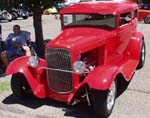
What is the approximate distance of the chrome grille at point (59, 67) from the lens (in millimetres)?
5963

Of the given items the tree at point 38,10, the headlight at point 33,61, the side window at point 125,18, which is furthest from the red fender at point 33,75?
the tree at point 38,10

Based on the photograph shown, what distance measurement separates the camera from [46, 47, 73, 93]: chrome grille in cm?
596

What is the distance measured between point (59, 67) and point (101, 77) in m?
0.79

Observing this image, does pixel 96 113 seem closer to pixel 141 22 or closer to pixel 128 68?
pixel 128 68

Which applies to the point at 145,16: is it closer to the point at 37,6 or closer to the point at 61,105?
the point at 37,6

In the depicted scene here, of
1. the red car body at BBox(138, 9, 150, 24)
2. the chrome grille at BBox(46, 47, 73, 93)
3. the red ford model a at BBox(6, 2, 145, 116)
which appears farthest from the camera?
the red car body at BBox(138, 9, 150, 24)

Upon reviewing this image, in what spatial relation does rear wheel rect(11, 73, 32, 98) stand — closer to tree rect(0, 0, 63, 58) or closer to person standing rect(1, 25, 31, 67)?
person standing rect(1, 25, 31, 67)

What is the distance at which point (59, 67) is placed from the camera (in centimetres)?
609

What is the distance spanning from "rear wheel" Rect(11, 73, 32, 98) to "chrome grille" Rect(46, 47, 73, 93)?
0.66 meters

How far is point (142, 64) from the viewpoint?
9.23m

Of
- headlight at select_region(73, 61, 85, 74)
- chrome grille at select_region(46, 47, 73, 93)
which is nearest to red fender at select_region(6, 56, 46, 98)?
chrome grille at select_region(46, 47, 73, 93)

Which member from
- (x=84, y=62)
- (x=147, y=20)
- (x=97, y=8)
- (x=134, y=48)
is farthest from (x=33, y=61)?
(x=147, y=20)

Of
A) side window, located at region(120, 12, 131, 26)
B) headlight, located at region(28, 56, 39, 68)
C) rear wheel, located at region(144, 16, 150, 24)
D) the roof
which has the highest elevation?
the roof

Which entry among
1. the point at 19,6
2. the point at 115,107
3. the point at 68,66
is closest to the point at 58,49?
the point at 68,66
